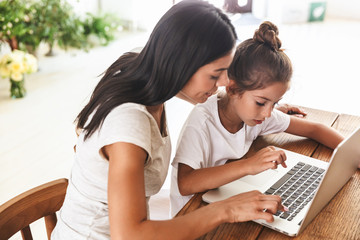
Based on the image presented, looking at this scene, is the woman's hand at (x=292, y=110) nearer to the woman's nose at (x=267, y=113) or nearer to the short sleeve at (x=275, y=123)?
the short sleeve at (x=275, y=123)

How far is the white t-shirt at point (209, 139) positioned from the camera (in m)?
1.26

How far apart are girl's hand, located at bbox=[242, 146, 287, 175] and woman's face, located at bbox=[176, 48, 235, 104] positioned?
0.22 meters

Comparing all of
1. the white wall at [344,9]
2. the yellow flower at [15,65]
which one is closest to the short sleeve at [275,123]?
the yellow flower at [15,65]

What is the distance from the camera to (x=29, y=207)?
105 centimetres

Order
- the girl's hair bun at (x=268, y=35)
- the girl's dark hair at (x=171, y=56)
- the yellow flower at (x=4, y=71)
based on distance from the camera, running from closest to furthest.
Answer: the girl's dark hair at (x=171, y=56)
the girl's hair bun at (x=268, y=35)
the yellow flower at (x=4, y=71)

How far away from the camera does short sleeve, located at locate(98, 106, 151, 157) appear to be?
925mm

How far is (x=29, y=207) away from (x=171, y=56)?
0.52 metres

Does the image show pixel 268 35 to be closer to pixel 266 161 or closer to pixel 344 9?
pixel 266 161

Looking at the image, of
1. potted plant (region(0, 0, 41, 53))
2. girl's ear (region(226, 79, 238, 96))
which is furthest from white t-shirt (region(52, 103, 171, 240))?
potted plant (region(0, 0, 41, 53))

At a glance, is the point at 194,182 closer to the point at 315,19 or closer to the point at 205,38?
the point at 205,38

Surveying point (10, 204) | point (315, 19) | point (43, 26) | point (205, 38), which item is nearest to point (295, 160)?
point (205, 38)

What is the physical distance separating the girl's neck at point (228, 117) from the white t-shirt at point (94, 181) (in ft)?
0.96

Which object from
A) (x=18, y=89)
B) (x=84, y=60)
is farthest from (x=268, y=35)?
(x=84, y=60)

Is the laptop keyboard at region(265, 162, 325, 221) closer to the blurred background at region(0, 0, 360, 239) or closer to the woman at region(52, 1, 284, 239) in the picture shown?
the woman at region(52, 1, 284, 239)
